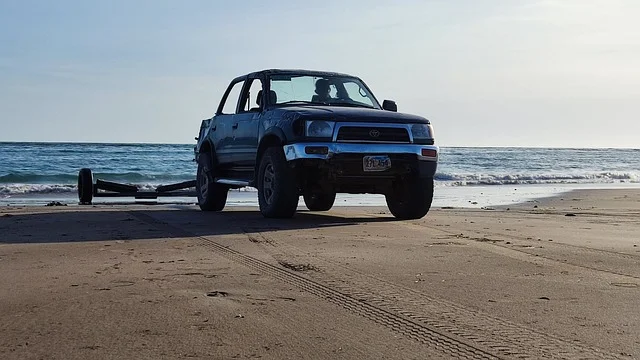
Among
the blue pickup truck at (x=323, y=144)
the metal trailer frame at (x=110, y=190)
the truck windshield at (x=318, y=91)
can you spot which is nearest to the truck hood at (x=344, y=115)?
the blue pickup truck at (x=323, y=144)

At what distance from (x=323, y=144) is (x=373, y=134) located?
0.58 meters

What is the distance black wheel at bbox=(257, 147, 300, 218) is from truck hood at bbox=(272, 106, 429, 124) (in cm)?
46

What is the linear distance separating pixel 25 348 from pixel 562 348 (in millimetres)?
2181

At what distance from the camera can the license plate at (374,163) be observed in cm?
990

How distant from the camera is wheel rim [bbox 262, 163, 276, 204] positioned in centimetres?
1055

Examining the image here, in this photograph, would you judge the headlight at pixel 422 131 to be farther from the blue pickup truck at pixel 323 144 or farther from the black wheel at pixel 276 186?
the black wheel at pixel 276 186

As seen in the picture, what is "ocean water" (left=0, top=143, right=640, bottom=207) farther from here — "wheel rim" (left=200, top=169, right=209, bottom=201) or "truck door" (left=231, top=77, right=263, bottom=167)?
"truck door" (left=231, top=77, right=263, bottom=167)

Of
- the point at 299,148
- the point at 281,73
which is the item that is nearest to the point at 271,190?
the point at 299,148

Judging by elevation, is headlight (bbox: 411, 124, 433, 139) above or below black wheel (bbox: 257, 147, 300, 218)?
above

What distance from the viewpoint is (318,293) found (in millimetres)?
5121

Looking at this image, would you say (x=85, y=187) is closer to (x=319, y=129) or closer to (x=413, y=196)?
(x=319, y=129)

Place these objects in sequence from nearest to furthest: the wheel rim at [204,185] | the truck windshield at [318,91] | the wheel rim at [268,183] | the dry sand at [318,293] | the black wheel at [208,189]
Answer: the dry sand at [318,293]
the wheel rim at [268,183]
the truck windshield at [318,91]
the black wheel at [208,189]
the wheel rim at [204,185]

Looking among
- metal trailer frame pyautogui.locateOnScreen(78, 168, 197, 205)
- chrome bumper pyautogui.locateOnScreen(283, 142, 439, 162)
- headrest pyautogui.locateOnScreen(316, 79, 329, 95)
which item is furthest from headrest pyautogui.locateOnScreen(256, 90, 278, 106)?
metal trailer frame pyautogui.locateOnScreen(78, 168, 197, 205)

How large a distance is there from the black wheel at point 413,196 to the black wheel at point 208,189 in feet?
9.52
